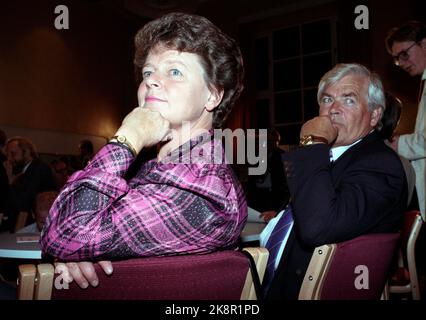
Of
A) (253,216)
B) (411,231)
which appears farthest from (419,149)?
(253,216)

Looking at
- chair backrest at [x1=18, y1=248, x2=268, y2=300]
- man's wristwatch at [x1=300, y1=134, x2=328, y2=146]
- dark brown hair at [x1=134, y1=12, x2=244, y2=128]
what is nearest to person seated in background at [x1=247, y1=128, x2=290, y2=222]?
man's wristwatch at [x1=300, y1=134, x2=328, y2=146]

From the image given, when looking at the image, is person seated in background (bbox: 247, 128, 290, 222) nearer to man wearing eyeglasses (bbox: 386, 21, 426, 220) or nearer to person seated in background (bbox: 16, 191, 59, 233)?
man wearing eyeglasses (bbox: 386, 21, 426, 220)

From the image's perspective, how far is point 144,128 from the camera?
0.87 meters

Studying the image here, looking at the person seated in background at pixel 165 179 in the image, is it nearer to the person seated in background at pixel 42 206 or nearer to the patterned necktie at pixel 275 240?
the patterned necktie at pixel 275 240

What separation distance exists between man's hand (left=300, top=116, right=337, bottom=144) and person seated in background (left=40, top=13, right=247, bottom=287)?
378mm

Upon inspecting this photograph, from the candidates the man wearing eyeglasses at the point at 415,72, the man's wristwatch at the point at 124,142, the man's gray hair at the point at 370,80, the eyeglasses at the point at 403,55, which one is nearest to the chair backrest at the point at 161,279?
the man's wristwatch at the point at 124,142

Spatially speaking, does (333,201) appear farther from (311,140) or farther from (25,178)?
(25,178)

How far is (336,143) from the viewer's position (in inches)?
60.9

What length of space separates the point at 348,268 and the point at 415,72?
6.62ft

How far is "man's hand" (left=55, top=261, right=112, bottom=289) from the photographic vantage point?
0.66 m
